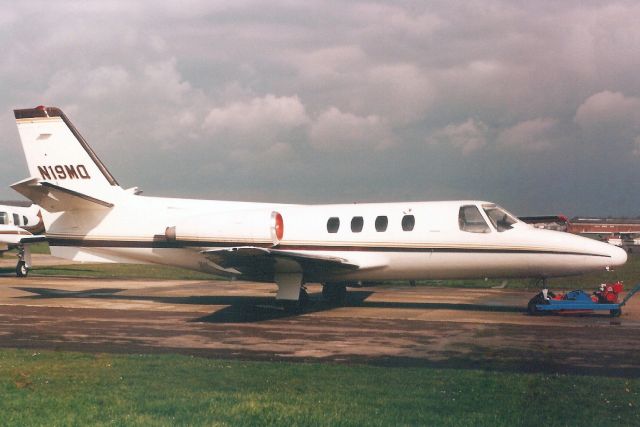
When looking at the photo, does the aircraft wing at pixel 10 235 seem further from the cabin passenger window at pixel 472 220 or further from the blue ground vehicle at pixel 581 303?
the blue ground vehicle at pixel 581 303

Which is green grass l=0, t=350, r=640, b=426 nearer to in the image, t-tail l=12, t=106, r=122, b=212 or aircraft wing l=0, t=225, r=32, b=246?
t-tail l=12, t=106, r=122, b=212

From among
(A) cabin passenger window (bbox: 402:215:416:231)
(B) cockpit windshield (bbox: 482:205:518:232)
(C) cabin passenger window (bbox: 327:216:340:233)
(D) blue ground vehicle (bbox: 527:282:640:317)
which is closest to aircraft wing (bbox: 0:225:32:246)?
(C) cabin passenger window (bbox: 327:216:340:233)

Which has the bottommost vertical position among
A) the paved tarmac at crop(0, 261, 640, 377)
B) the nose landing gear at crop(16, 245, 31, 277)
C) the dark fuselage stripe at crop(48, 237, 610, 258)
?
the paved tarmac at crop(0, 261, 640, 377)

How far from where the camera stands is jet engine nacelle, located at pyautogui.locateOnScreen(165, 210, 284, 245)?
18531mm

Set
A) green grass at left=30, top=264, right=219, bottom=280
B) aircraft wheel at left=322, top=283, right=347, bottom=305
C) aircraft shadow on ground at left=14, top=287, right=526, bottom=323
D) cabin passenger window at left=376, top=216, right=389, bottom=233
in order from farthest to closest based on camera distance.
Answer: green grass at left=30, top=264, right=219, bottom=280
aircraft wheel at left=322, top=283, right=347, bottom=305
cabin passenger window at left=376, top=216, right=389, bottom=233
aircraft shadow on ground at left=14, top=287, right=526, bottom=323

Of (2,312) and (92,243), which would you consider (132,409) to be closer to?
(2,312)

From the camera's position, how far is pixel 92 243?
813 inches

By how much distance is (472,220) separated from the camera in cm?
1797

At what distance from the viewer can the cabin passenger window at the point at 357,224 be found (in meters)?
18.7

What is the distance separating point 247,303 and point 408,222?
5.66 metres

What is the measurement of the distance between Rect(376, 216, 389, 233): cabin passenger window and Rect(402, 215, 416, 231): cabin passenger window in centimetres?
46

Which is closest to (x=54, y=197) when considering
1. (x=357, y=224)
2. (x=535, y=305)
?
(x=357, y=224)

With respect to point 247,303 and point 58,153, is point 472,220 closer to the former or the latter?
point 247,303

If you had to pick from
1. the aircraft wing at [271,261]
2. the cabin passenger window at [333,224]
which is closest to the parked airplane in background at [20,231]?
the aircraft wing at [271,261]
